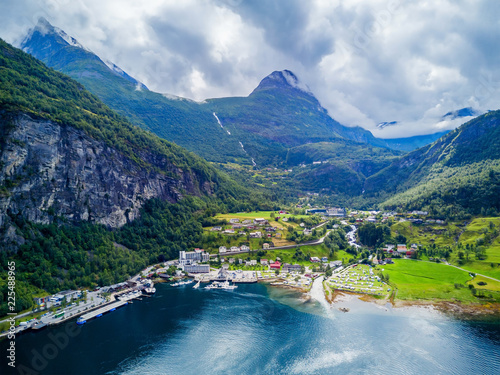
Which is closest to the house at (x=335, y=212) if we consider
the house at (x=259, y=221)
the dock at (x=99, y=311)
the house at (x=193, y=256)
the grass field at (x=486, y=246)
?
the house at (x=259, y=221)

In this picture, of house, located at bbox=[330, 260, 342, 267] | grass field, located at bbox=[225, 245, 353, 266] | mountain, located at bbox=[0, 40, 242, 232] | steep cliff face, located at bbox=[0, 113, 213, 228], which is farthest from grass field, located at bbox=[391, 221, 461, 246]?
steep cliff face, located at bbox=[0, 113, 213, 228]

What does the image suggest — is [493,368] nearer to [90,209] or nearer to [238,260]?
[238,260]

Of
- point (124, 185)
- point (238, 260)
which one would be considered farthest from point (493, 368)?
point (124, 185)

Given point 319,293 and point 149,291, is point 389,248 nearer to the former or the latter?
point 319,293

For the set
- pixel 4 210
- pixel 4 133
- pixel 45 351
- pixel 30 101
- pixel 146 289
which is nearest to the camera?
pixel 45 351

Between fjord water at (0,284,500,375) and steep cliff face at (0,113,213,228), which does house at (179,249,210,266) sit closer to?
steep cliff face at (0,113,213,228)

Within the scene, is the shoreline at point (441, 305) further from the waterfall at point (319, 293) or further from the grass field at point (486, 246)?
the grass field at point (486, 246)

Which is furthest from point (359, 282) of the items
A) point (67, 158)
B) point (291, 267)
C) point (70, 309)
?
point (67, 158)
